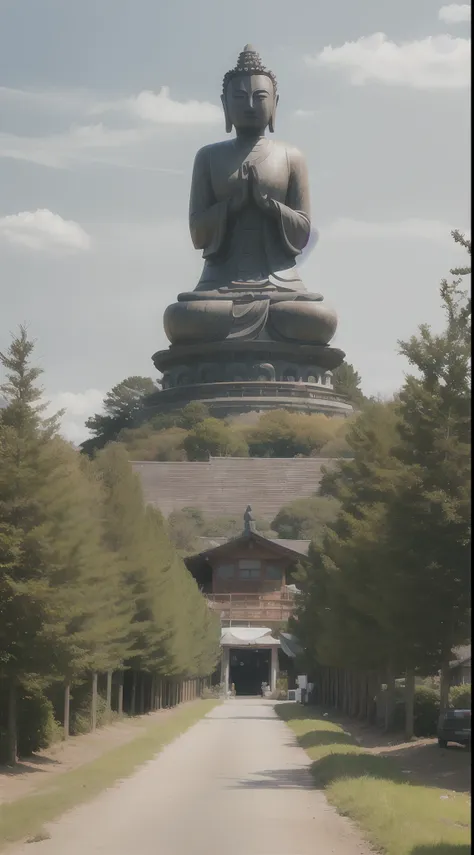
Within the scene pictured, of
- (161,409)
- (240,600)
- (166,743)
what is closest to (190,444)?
(161,409)

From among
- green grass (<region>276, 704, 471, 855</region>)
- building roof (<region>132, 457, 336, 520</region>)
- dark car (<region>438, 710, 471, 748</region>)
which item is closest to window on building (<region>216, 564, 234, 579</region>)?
building roof (<region>132, 457, 336, 520</region>)

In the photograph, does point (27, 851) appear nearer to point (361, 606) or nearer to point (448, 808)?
point (448, 808)

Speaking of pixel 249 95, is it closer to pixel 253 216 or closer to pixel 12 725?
pixel 253 216

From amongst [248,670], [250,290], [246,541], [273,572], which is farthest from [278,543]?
[250,290]

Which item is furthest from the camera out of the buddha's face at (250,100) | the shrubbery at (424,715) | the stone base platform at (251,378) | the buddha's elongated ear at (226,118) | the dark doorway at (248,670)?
the stone base platform at (251,378)

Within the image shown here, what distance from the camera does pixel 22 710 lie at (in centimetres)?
2784

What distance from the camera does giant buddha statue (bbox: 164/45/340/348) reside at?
374 feet

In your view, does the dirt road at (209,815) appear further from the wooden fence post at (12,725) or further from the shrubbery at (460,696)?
the shrubbery at (460,696)

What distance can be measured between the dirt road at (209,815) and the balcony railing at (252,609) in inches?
2300

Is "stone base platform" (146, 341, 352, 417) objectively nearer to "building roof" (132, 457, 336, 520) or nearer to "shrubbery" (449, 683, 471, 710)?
"building roof" (132, 457, 336, 520)

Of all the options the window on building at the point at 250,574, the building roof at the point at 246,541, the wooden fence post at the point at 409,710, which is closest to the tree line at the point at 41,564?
the wooden fence post at the point at 409,710

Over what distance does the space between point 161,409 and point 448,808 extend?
109m

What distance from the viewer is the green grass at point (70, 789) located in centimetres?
1519

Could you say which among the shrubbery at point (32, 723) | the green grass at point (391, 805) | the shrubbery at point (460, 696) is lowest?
the green grass at point (391, 805)
